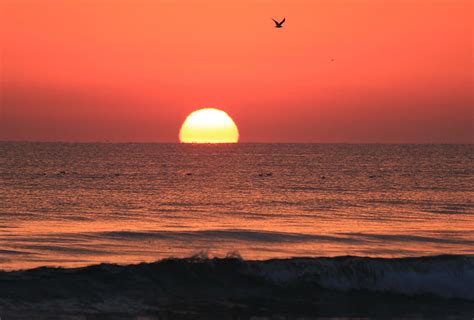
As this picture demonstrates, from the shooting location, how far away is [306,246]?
3172cm

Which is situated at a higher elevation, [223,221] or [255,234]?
[223,221]

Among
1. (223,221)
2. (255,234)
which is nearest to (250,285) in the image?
(255,234)

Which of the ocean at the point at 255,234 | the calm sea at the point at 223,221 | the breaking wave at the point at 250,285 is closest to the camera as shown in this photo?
the breaking wave at the point at 250,285

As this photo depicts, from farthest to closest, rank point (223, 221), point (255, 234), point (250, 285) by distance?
point (223, 221) < point (255, 234) < point (250, 285)

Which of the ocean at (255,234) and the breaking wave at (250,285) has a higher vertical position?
the ocean at (255,234)

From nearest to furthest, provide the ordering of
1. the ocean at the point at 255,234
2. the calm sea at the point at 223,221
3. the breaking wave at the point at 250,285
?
the breaking wave at the point at 250,285, the ocean at the point at 255,234, the calm sea at the point at 223,221

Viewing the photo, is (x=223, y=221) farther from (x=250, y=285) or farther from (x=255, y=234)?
(x=250, y=285)

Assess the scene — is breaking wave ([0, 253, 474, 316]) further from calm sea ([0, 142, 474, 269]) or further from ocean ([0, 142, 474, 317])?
calm sea ([0, 142, 474, 269])

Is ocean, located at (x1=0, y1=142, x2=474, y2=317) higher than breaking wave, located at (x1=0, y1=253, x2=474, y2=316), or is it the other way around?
ocean, located at (x1=0, y1=142, x2=474, y2=317)

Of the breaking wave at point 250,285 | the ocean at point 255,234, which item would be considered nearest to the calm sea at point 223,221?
the ocean at point 255,234

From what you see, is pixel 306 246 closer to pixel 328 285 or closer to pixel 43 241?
pixel 328 285

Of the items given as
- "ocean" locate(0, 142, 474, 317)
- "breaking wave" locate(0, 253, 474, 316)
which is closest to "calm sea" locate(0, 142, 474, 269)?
"ocean" locate(0, 142, 474, 317)

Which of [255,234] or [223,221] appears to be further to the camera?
[223,221]

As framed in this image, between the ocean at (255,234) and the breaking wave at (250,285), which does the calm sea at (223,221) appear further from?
the breaking wave at (250,285)
